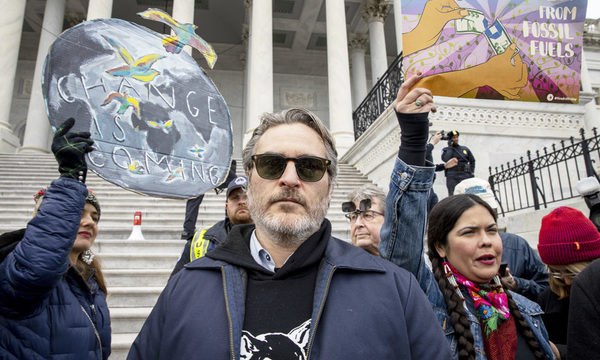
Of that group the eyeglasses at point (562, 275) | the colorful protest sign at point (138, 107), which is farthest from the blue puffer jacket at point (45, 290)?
the eyeglasses at point (562, 275)

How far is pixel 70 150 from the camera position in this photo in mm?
1784

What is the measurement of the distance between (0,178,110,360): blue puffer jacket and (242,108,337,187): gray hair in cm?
85

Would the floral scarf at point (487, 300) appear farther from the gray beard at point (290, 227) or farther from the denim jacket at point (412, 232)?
the gray beard at point (290, 227)

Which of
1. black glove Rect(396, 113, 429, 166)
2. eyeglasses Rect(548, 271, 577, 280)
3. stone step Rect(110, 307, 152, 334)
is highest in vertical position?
black glove Rect(396, 113, 429, 166)

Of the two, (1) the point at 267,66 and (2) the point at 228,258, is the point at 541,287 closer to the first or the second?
(2) the point at 228,258

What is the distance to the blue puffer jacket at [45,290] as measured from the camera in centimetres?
162

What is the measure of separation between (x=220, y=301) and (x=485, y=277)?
1.23 meters

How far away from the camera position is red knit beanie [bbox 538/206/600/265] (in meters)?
2.08

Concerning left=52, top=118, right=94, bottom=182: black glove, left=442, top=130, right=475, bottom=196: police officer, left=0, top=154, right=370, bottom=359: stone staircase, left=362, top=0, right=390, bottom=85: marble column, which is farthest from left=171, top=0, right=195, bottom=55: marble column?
left=52, top=118, right=94, bottom=182: black glove

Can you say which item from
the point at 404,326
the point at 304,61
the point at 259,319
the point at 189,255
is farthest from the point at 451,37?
the point at 304,61

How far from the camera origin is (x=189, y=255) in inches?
115

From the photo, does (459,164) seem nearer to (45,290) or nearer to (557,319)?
(557,319)

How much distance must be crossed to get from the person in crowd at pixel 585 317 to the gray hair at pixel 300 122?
106 centimetres

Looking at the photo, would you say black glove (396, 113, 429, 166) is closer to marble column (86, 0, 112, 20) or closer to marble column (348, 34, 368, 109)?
marble column (86, 0, 112, 20)
